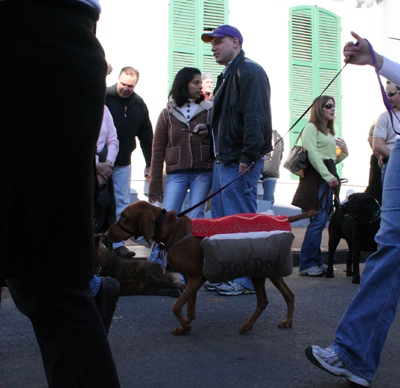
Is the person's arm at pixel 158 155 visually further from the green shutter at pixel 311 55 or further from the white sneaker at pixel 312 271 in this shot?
the green shutter at pixel 311 55

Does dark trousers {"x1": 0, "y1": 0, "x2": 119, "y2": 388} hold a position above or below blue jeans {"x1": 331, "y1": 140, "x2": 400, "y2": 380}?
above

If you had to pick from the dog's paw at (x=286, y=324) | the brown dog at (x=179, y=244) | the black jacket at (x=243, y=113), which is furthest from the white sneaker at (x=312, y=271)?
the dog's paw at (x=286, y=324)

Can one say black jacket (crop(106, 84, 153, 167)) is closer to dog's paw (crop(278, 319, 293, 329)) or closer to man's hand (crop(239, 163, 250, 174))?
man's hand (crop(239, 163, 250, 174))

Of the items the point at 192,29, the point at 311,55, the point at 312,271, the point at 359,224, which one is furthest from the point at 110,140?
Result: the point at 311,55

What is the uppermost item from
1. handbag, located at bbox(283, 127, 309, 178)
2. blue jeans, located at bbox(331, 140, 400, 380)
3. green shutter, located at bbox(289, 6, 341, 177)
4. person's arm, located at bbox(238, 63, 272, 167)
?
green shutter, located at bbox(289, 6, 341, 177)

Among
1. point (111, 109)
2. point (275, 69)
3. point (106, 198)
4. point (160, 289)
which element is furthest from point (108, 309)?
point (275, 69)

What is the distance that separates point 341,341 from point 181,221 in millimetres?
1613

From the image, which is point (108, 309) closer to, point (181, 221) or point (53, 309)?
point (53, 309)

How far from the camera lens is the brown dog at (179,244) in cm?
353

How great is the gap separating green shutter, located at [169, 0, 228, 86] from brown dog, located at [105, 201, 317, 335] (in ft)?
24.0

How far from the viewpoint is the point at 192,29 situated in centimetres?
1088

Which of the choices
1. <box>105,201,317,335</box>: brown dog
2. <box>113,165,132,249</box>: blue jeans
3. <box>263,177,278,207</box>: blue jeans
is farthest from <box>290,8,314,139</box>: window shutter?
<box>105,201,317,335</box>: brown dog

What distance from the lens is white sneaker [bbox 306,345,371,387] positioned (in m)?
2.31

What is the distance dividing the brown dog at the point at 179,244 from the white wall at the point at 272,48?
6246 millimetres
